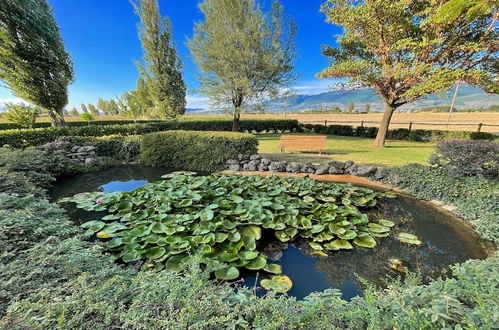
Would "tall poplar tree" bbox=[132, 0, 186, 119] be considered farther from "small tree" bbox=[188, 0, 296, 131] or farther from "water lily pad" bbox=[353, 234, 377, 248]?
"water lily pad" bbox=[353, 234, 377, 248]

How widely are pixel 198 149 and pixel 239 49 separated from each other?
8.67 meters

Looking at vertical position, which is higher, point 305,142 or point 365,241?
point 305,142

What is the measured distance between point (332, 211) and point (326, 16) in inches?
359

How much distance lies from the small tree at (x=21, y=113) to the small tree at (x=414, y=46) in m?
13.0

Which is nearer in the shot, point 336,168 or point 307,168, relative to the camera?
point 336,168

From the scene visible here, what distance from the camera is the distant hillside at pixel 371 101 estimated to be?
10875mm

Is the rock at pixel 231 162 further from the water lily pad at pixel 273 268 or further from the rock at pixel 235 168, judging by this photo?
the water lily pad at pixel 273 268

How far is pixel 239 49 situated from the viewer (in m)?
12.4

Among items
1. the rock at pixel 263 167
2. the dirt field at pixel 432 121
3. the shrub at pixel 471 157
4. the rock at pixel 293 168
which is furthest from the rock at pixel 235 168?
the dirt field at pixel 432 121

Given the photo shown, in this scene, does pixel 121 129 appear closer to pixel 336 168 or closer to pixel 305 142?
pixel 305 142

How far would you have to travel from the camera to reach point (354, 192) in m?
4.19

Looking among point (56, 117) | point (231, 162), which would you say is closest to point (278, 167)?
point (231, 162)

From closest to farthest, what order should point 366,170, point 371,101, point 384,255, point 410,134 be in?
1. point 384,255
2. point 366,170
3. point 410,134
4. point 371,101

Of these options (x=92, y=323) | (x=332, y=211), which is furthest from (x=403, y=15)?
(x=92, y=323)
